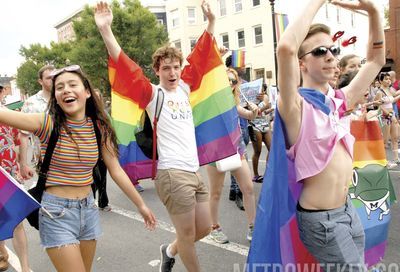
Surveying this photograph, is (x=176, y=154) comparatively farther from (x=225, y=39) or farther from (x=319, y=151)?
(x=225, y=39)

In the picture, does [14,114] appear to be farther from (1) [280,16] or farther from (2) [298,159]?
(1) [280,16]

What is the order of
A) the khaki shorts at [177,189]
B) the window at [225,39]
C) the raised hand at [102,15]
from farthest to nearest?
the window at [225,39] < the khaki shorts at [177,189] < the raised hand at [102,15]

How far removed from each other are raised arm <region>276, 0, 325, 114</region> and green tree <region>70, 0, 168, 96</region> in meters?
29.4

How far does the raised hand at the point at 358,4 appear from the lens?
2.37 meters

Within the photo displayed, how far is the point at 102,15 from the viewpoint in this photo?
2859 mm

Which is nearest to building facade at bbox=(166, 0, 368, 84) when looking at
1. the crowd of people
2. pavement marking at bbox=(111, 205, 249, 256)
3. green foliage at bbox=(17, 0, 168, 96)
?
green foliage at bbox=(17, 0, 168, 96)

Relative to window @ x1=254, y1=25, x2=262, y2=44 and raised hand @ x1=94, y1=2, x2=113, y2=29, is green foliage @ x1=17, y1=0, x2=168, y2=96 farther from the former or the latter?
raised hand @ x1=94, y1=2, x2=113, y2=29

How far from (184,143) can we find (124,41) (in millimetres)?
29918

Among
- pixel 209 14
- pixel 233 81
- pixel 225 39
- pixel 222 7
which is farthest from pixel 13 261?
pixel 222 7

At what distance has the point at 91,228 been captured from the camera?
8.78 ft

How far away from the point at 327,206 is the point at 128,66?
1837 mm

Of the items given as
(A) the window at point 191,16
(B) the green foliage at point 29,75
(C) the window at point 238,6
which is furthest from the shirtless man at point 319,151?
(B) the green foliage at point 29,75

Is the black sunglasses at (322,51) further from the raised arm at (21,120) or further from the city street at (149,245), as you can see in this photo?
the city street at (149,245)

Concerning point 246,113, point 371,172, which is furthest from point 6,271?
point 371,172
